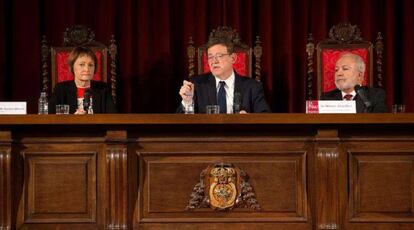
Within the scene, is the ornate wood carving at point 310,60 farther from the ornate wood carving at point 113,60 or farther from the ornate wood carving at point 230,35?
the ornate wood carving at point 113,60

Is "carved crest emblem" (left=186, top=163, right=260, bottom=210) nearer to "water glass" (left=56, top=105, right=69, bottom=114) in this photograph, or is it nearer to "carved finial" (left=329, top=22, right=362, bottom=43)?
"water glass" (left=56, top=105, right=69, bottom=114)

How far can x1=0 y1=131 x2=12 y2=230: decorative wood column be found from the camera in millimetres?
3104

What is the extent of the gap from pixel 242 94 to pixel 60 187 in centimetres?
134

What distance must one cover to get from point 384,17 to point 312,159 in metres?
2.48

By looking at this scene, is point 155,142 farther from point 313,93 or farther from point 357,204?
point 313,93

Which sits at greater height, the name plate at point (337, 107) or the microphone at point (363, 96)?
the microphone at point (363, 96)

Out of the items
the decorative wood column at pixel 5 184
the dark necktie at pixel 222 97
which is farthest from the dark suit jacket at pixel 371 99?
the decorative wood column at pixel 5 184

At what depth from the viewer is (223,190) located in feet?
10.3

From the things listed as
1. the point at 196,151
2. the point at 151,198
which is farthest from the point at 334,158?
the point at 151,198

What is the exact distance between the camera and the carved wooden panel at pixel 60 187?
313cm

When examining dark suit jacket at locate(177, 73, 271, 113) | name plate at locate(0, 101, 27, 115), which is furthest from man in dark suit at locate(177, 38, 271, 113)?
name plate at locate(0, 101, 27, 115)

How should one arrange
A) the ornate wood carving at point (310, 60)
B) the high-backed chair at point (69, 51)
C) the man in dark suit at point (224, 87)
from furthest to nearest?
the ornate wood carving at point (310, 60), the high-backed chair at point (69, 51), the man in dark suit at point (224, 87)

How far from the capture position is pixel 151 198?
315 cm

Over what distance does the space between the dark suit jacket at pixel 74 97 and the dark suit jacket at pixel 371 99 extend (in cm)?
124
